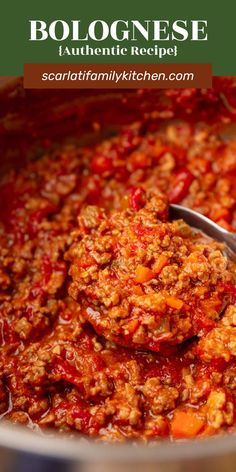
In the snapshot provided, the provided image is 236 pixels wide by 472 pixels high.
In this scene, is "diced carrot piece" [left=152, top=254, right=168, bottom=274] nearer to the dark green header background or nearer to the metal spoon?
the metal spoon

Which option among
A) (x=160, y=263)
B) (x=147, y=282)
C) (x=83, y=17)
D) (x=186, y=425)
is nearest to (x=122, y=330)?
(x=147, y=282)

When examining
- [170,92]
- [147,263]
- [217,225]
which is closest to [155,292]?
[147,263]

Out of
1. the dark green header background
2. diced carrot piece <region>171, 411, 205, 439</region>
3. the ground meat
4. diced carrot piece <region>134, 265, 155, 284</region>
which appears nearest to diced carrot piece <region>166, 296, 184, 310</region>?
the ground meat

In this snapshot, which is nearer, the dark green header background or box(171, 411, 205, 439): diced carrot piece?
box(171, 411, 205, 439): diced carrot piece

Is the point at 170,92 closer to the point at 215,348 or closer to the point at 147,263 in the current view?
the point at 147,263

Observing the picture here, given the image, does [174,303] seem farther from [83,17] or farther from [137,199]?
[83,17]

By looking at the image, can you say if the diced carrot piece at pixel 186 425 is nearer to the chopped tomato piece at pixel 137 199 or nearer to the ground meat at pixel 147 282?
the ground meat at pixel 147 282
